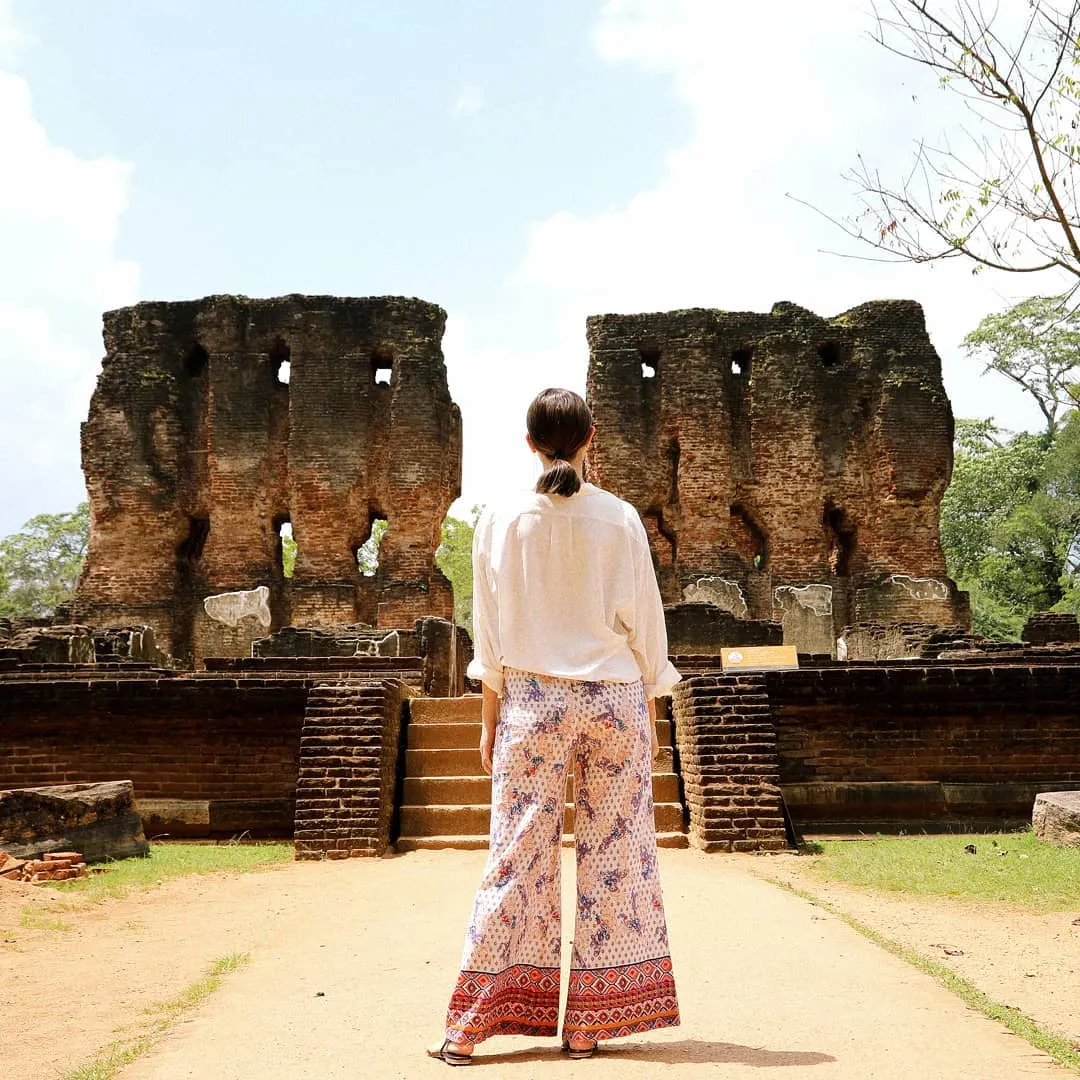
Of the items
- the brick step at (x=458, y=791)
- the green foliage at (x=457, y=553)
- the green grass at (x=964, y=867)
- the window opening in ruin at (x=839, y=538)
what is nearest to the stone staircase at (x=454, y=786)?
the brick step at (x=458, y=791)

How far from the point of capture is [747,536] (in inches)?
954

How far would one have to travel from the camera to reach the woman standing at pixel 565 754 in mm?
3189

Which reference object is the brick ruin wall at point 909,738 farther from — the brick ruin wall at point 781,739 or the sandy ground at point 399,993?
the sandy ground at point 399,993

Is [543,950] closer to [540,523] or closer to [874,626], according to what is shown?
[540,523]

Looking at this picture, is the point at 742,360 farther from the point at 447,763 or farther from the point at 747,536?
the point at 447,763

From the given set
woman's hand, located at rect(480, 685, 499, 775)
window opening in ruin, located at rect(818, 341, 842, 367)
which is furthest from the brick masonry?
window opening in ruin, located at rect(818, 341, 842, 367)

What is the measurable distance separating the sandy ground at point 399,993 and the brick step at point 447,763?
7.44 feet

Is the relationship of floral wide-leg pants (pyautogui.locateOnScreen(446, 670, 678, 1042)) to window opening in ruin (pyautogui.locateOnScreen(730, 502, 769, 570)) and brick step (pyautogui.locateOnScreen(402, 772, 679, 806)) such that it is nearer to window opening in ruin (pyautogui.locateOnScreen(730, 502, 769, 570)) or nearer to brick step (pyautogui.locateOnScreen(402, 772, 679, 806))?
brick step (pyautogui.locateOnScreen(402, 772, 679, 806))

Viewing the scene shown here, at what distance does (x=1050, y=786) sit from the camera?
8.91m

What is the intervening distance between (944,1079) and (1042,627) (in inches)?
721

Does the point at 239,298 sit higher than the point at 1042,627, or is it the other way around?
the point at 239,298

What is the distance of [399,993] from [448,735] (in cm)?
532

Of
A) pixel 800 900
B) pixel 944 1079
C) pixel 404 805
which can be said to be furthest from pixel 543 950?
pixel 404 805

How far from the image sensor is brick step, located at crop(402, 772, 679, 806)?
8641 mm
